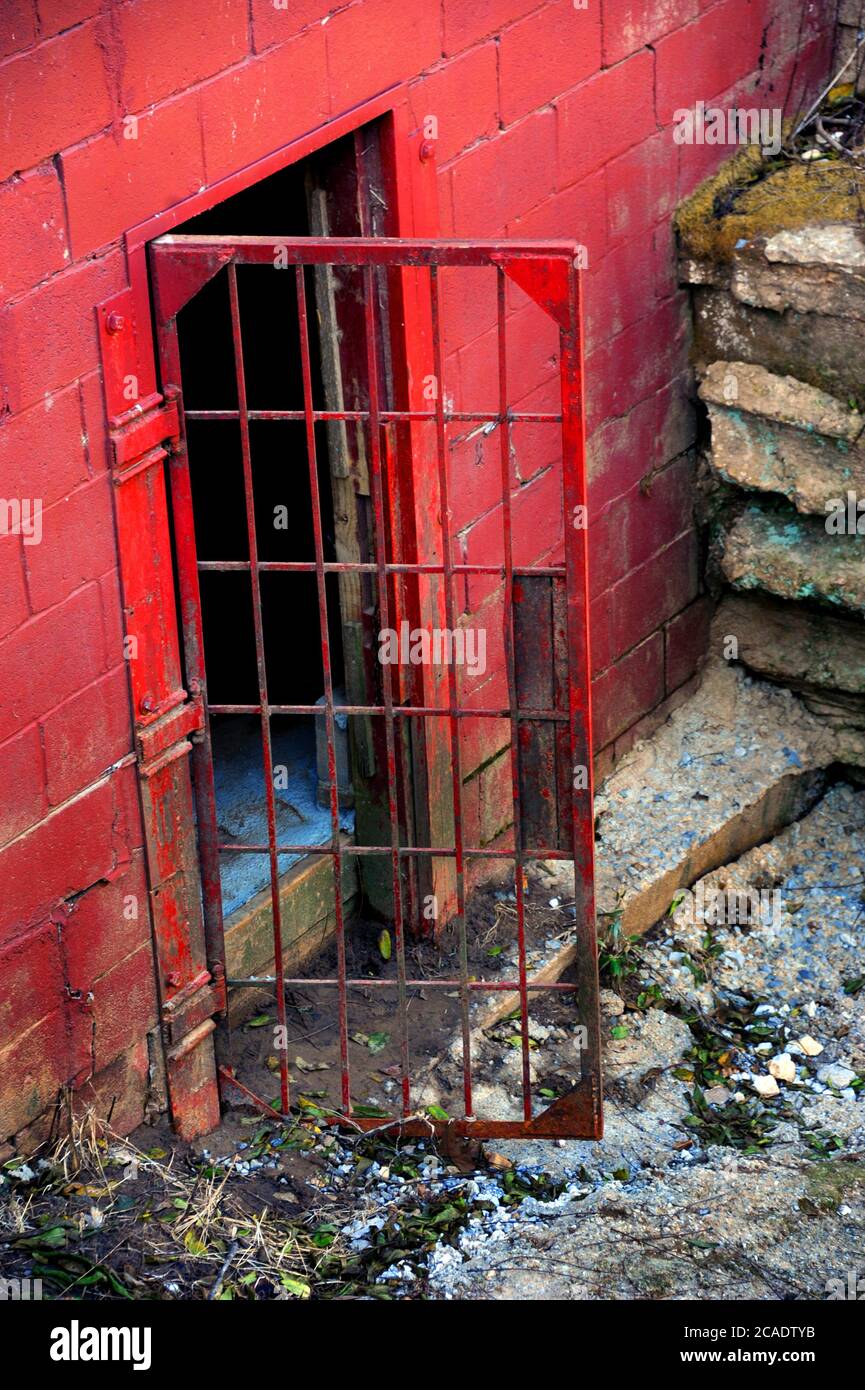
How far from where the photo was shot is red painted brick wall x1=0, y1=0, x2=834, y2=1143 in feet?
11.8

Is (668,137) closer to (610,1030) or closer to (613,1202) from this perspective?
(610,1030)

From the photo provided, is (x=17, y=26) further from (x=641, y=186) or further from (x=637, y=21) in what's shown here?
(x=641, y=186)

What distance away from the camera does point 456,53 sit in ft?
15.3

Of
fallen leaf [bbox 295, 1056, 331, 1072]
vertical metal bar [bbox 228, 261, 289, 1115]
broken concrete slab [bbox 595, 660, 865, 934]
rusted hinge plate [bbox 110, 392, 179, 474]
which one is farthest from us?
broken concrete slab [bbox 595, 660, 865, 934]

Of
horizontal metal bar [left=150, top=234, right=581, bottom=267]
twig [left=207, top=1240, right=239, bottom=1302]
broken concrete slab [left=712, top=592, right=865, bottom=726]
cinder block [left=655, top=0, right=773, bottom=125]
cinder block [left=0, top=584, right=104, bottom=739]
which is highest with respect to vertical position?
cinder block [left=655, top=0, right=773, bottom=125]

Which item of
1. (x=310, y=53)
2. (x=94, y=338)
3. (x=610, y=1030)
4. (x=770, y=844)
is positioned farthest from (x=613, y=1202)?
(x=310, y=53)

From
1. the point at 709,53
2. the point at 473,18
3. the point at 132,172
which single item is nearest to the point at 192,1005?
the point at 132,172

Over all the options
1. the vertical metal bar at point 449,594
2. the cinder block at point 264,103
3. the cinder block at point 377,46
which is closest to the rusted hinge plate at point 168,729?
the vertical metal bar at point 449,594

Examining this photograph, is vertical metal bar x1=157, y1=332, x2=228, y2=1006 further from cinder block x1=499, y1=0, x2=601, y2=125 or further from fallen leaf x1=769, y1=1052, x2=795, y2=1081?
fallen leaf x1=769, y1=1052, x2=795, y2=1081

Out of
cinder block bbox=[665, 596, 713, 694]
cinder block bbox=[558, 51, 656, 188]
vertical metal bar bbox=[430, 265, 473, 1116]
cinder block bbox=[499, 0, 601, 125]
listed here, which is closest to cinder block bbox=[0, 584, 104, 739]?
vertical metal bar bbox=[430, 265, 473, 1116]

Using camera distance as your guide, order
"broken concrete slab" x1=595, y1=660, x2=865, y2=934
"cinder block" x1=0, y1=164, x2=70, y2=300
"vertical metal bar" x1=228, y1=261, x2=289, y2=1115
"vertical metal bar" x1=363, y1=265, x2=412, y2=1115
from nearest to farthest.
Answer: "cinder block" x1=0, y1=164, x2=70, y2=300 < "vertical metal bar" x1=228, y1=261, x2=289, y2=1115 < "vertical metal bar" x1=363, y1=265, x2=412, y2=1115 < "broken concrete slab" x1=595, y1=660, x2=865, y2=934

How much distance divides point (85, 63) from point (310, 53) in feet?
2.47

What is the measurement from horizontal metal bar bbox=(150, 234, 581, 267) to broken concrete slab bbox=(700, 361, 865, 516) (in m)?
2.05

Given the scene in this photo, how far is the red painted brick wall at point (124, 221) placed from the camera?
3.61 m
